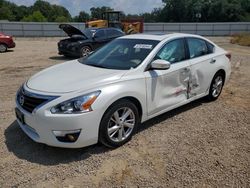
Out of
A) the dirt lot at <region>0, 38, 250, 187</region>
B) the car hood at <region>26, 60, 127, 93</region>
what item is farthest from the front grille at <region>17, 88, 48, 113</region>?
the dirt lot at <region>0, 38, 250, 187</region>

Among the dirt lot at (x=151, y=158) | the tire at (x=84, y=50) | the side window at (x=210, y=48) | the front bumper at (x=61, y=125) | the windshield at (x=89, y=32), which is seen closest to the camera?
the dirt lot at (x=151, y=158)

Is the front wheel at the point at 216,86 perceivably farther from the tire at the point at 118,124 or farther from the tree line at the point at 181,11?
the tree line at the point at 181,11

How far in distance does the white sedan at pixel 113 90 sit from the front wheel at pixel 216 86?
0.41 meters

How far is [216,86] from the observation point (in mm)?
5852

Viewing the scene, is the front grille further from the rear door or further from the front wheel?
the front wheel

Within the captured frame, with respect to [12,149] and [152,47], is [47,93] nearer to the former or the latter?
[12,149]

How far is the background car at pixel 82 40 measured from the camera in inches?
480

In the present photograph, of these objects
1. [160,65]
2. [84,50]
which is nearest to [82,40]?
[84,50]

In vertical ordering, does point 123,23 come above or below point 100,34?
above

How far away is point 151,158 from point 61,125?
125cm

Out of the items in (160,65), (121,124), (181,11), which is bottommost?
(121,124)

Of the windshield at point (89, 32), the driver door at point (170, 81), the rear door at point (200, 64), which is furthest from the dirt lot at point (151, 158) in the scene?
the windshield at point (89, 32)

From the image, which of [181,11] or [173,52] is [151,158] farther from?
[181,11]

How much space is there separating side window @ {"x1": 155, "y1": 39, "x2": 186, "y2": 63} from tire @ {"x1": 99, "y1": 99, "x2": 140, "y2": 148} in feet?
3.30
